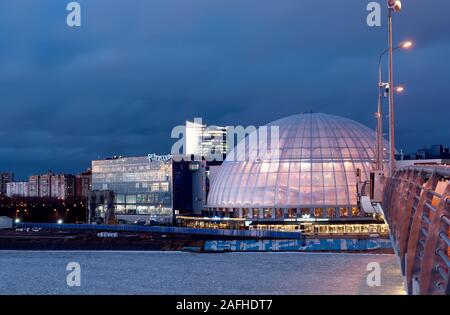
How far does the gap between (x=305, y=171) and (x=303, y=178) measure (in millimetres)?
897

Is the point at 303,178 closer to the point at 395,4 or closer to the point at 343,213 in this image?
the point at 343,213

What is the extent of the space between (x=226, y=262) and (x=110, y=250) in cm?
2280

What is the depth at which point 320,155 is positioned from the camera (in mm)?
86562

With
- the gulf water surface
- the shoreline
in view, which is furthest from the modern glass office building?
the gulf water surface

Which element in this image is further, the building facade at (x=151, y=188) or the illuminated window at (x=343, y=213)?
the building facade at (x=151, y=188)

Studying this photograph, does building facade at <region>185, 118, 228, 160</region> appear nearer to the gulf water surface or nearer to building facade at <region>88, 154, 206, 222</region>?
building facade at <region>88, 154, 206, 222</region>

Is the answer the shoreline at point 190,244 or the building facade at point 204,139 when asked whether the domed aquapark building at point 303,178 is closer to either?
the shoreline at point 190,244

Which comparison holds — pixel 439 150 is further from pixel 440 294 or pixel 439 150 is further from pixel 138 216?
pixel 440 294

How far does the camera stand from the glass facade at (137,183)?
118312 mm

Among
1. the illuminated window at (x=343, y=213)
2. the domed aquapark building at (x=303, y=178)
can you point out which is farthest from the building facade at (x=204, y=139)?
the illuminated window at (x=343, y=213)

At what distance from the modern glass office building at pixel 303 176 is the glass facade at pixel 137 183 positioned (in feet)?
82.2

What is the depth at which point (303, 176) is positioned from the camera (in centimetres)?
8481
